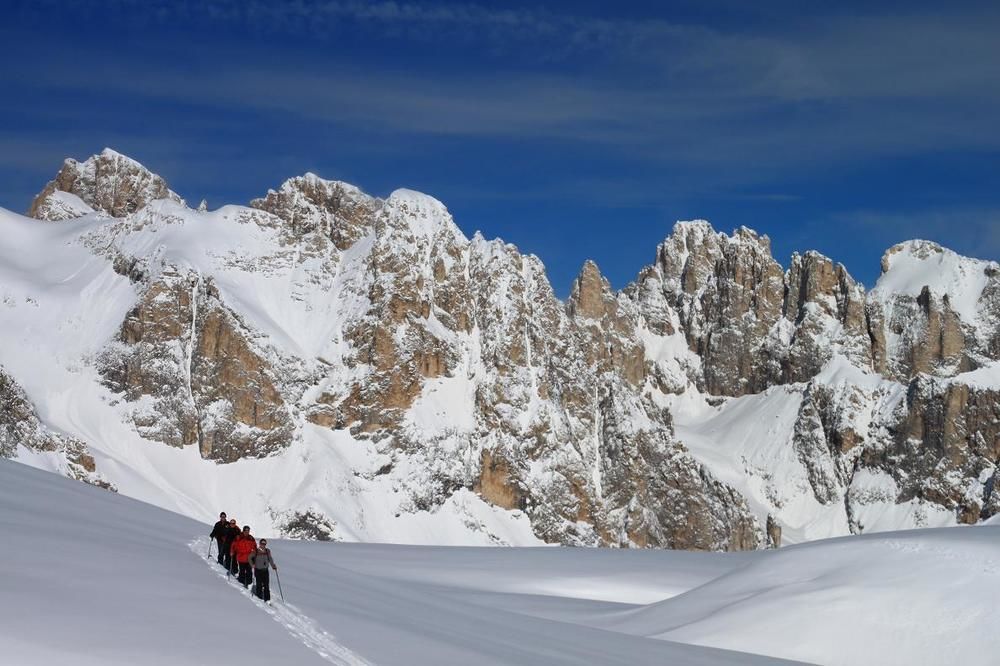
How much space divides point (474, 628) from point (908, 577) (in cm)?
1862

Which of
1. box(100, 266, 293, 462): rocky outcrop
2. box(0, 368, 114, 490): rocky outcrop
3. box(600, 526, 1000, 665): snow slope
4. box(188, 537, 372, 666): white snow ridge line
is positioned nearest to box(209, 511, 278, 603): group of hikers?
box(188, 537, 372, 666): white snow ridge line

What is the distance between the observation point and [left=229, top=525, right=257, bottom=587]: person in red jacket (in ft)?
103

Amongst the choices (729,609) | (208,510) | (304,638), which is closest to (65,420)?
(208,510)

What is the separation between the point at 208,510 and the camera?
182m

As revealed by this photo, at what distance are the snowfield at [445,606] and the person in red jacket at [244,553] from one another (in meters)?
0.85

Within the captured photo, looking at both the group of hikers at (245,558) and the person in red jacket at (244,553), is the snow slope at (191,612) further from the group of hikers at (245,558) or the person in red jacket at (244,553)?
the person in red jacket at (244,553)

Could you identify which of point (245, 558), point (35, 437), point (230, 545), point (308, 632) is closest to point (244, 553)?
point (245, 558)

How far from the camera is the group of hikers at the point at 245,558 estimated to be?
29.7 meters

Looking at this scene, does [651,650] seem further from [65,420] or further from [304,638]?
[65,420]

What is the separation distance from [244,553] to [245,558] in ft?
0.41

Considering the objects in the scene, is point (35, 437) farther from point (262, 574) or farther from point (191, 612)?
point (191, 612)

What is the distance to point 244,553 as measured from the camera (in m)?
31.3

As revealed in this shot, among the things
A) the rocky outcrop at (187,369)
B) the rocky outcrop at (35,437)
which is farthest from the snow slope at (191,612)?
the rocky outcrop at (187,369)

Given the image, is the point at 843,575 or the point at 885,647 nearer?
the point at 885,647
